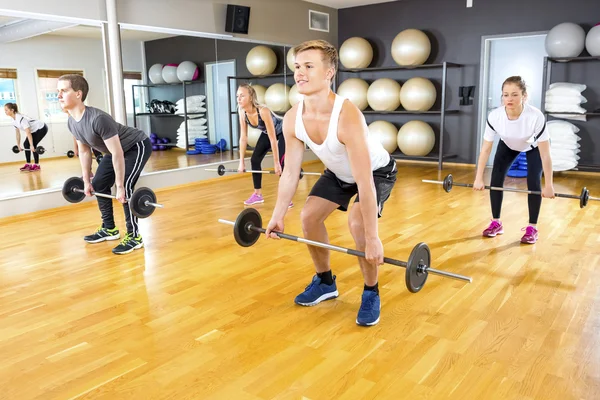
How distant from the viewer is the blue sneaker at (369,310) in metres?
1.94

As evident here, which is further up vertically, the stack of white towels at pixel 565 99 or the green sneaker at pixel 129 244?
the stack of white towels at pixel 565 99

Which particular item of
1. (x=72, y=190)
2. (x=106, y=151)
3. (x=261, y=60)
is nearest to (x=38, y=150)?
(x=72, y=190)

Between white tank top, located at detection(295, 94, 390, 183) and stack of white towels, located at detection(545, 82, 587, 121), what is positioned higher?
stack of white towels, located at detection(545, 82, 587, 121)

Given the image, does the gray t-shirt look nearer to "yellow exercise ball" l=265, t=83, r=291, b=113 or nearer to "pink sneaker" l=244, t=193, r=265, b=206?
"pink sneaker" l=244, t=193, r=265, b=206

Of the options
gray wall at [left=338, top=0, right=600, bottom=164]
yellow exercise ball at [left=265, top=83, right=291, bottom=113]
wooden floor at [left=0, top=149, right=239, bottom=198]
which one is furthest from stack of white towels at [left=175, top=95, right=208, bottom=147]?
gray wall at [left=338, top=0, right=600, bottom=164]

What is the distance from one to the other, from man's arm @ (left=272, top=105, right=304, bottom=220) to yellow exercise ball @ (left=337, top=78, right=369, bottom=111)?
4.79 metres

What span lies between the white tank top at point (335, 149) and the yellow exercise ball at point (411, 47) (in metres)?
4.54

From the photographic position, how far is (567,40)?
5.13 metres

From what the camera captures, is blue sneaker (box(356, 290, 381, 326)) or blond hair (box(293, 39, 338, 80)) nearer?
blond hair (box(293, 39, 338, 80))

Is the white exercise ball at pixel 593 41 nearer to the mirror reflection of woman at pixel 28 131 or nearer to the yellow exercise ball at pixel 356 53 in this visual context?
the yellow exercise ball at pixel 356 53

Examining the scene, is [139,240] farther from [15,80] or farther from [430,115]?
[430,115]

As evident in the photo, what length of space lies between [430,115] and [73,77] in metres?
4.77

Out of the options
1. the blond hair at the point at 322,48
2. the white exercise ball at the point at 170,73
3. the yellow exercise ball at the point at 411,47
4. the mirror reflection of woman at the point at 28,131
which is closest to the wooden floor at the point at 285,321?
Result: the mirror reflection of woman at the point at 28,131

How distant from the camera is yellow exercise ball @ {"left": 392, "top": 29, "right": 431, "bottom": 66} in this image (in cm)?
605
